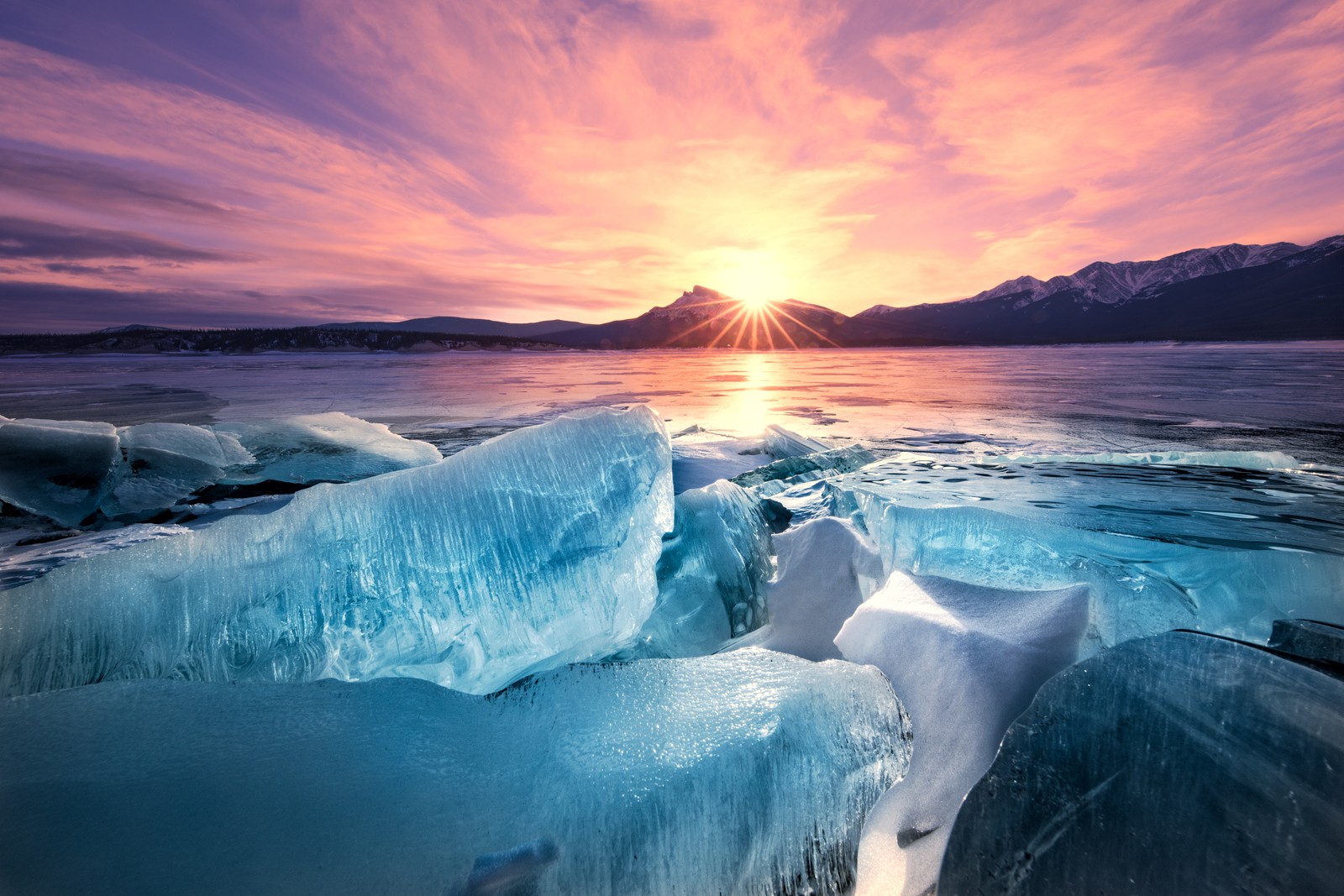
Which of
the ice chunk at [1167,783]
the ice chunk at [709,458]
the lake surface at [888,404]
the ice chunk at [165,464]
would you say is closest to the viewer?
the ice chunk at [1167,783]

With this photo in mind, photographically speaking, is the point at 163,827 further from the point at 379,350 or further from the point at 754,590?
the point at 379,350

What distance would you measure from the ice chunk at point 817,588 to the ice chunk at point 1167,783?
65 centimetres

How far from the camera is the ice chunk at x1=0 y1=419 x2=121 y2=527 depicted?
Answer: 286 centimetres

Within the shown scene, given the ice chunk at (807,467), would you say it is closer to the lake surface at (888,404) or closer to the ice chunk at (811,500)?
the ice chunk at (811,500)

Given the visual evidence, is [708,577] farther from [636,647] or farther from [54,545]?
[54,545]

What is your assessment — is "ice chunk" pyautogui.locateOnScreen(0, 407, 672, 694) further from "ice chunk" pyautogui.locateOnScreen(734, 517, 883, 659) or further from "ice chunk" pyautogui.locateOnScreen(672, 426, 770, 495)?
"ice chunk" pyautogui.locateOnScreen(672, 426, 770, 495)

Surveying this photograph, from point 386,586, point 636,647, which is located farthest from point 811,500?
point 386,586

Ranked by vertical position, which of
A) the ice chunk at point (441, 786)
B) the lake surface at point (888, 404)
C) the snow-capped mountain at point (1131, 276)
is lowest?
the lake surface at point (888, 404)

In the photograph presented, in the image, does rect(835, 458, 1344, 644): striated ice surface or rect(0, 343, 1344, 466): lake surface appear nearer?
rect(835, 458, 1344, 644): striated ice surface

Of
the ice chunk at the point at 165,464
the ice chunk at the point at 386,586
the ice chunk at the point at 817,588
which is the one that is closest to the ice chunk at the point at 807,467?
the ice chunk at the point at 817,588

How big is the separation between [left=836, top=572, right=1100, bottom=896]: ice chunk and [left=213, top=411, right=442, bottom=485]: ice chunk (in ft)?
10.5

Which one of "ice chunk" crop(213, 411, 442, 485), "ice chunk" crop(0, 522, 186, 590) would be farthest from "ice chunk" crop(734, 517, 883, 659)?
"ice chunk" crop(213, 411, 442, 485)

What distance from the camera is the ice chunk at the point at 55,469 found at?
9.38 ft

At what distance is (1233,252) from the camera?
449 feet
